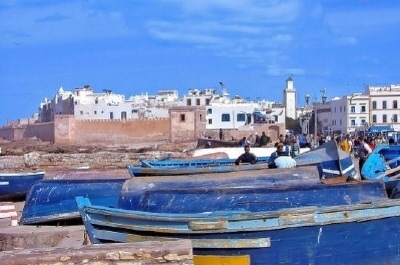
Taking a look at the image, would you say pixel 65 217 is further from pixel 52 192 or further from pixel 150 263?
pixel 150 263

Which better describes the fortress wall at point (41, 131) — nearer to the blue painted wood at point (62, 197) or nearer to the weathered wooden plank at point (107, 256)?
the blue painted wood at point (62, 197)

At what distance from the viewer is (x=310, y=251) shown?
7516 millimetres

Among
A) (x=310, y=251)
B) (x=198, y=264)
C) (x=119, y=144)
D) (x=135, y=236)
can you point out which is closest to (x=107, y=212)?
(x=135, y=236)

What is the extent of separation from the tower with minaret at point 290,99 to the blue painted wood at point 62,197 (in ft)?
292

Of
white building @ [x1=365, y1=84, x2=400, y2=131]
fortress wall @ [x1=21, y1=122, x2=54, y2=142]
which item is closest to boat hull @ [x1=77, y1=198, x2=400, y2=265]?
fortress wall @ [x1=21, y1=122, x2=54, y2=142]

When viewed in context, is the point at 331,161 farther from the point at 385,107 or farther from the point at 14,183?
the point at 385,107

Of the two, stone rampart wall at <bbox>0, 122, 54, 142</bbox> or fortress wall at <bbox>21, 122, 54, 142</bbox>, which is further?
stone rampart wall at <bbox>0, 122, 54, 142</bbox>

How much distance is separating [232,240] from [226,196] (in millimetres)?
1146

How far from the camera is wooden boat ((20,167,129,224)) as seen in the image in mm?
11969

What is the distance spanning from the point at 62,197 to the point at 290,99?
94062 millimetres

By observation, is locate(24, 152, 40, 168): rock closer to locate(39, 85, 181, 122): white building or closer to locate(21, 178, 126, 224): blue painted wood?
locate(21, 178, 126, 224): blue painted wood

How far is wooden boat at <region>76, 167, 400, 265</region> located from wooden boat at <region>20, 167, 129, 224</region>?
12.2 ft

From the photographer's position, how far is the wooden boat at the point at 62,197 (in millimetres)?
11969

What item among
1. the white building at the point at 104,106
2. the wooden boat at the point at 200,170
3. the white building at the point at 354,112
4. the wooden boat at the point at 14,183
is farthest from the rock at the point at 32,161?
the white building at the point at 354,112
